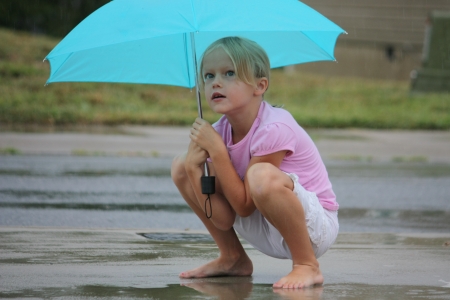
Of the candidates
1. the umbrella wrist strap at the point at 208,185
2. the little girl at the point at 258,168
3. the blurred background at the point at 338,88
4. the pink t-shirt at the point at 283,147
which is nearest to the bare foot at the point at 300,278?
the little girl at the point at 258,168

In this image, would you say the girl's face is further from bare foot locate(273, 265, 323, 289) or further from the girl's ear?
bare foot locate(273, 265, 323, 289)

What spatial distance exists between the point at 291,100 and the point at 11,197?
10.3 metres

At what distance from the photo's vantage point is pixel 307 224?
3.74 m

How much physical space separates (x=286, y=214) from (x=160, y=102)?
39.6ft

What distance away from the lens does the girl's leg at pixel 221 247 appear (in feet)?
13.0

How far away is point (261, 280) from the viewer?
13.1ft

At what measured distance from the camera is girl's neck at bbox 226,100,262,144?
150 inches

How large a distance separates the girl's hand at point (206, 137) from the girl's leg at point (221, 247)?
0.68 ft

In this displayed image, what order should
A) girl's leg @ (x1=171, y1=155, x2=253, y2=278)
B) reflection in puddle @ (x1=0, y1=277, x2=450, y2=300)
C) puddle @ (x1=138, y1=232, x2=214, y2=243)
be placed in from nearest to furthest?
reflection in puddle @ (x1=0, y1=277, x2=450, y2=300)
girl's leg @ (x1=171, y1=155, x2=253, y2=278)
puddle @ (x1=138, y1=232, x2=214, y2=243)

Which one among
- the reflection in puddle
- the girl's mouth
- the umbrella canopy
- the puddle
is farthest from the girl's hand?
the puddle

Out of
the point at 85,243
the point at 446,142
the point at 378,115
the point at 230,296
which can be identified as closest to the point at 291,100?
the point at 378,115

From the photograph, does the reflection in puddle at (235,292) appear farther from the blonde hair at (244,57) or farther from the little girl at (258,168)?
the blonde hair at (244,57)

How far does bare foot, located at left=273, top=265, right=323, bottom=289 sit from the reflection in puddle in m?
0.03

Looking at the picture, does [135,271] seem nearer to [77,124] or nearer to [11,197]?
[11,197]
